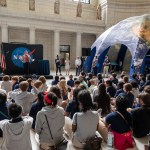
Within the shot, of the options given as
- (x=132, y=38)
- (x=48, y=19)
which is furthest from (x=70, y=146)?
(x=48, y=19)

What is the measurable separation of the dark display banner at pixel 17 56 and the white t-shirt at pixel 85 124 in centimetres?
1311

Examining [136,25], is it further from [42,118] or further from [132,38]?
[42,118]

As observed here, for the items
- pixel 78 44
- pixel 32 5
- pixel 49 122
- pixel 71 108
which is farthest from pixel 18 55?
pixel 49 122

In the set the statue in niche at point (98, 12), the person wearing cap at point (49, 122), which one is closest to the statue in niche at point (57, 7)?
the statue in niche at point (98, 12)

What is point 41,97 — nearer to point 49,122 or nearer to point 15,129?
point 49,122

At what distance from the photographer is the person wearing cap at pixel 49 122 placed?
3.48 meters

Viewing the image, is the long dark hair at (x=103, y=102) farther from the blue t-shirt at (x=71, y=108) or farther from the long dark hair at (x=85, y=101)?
the long dark hair at (x=85, y=101)

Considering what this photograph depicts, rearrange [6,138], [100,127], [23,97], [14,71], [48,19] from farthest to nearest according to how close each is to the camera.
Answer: [48,19], [14,71], [23,97], [100,127], [6,138]

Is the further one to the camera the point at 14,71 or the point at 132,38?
the point at 14,71

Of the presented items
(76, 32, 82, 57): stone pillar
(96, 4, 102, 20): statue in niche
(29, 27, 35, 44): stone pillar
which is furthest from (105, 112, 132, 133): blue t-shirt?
(96, 4, 102, 20): statue in niche

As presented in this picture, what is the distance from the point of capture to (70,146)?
11.8 feet

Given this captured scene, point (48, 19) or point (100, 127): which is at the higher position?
point (48, 19)

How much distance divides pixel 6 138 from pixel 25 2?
24.5m

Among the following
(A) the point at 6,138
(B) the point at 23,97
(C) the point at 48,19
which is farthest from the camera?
(C) the point at 48,19
